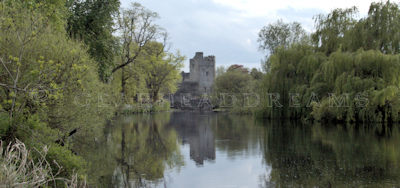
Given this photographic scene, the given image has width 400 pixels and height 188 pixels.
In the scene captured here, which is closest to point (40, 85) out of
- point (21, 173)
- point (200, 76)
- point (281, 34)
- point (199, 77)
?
point (21, 173)

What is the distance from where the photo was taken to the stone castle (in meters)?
57.5

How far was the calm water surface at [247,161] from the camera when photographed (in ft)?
21.1

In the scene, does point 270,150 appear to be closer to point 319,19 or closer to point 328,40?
point 328,40

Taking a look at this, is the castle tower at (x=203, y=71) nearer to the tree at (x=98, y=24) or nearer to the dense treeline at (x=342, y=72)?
the dense treeline at (x=342, y=72)

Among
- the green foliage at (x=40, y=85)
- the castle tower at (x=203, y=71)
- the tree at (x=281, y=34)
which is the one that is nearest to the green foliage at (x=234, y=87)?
the tree at (x=281, y=34)

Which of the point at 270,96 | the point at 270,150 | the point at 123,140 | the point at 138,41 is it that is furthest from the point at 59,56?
the point at 138,41

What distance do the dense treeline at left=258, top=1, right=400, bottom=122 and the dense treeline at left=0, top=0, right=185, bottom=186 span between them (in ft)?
36.5

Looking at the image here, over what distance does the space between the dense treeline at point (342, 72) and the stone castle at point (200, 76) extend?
115 ft

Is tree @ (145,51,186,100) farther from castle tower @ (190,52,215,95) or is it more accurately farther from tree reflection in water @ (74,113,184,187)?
tree reflection in water @ (74,113,184,187)

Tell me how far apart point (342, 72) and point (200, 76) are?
141ft

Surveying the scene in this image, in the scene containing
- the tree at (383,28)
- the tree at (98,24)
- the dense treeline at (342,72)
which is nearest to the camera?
the dense treeline at (342,72)

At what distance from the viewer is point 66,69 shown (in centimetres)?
725

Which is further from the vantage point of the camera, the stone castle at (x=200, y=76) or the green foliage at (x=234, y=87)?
the stone castle at (x=200, y=76)

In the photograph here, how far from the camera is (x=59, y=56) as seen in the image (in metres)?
8.30
